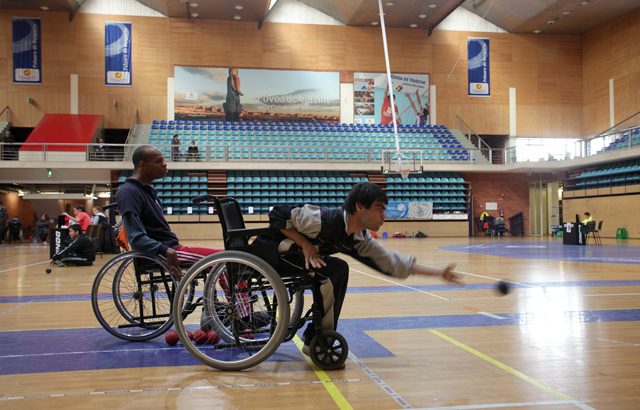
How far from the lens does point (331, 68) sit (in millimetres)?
24594

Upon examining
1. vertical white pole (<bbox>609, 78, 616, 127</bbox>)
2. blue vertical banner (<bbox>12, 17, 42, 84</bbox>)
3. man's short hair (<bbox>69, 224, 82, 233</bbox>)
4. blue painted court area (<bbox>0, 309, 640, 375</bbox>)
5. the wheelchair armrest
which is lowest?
blue painted court area (<bbox>0, 309, 640, 375</bbox>)

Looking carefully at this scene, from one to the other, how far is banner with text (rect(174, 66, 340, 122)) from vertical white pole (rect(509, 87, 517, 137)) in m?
8.33

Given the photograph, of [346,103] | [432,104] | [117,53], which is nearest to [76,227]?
[117,53]

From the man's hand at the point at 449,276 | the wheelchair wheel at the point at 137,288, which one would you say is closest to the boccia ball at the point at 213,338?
the wheelchair wheel at the point at 137,288

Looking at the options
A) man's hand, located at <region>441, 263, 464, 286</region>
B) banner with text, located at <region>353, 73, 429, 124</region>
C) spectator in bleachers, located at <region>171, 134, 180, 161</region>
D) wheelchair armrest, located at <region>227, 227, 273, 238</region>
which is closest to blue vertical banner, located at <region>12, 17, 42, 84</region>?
spectator in bleachers, located at <region>171, 134, 180, 161</region>

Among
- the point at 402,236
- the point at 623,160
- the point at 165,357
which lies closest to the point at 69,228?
the point at 165,357

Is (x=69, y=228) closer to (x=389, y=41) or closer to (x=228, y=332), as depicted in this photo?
(x=228, y=332)

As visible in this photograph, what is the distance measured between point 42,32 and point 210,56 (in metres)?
Answer: 7.09

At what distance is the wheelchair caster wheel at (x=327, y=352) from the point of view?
2.70 meters

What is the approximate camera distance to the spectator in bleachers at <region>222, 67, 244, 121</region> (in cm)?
2393

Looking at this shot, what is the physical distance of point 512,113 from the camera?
2552cm

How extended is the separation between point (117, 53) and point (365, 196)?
2332cm

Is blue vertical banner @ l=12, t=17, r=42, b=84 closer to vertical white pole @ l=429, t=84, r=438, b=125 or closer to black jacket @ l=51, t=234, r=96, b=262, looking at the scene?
black jacket @ l=51, t=234, r=96, b=262

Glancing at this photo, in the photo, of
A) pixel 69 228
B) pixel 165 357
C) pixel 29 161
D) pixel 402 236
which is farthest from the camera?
pixel 402 236
